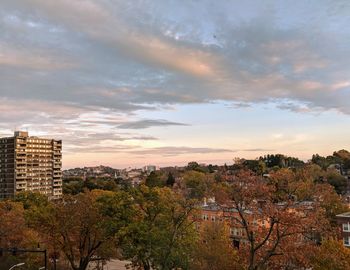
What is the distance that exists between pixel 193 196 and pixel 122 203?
7.30 meters

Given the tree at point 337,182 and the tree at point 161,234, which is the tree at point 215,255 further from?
the tree at point 337,182

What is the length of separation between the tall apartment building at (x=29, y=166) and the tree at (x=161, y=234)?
361ft

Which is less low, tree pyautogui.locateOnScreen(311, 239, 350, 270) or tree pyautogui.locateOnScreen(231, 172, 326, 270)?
tree pyautogui.locateOnScreen(231, 172, 326, 270)

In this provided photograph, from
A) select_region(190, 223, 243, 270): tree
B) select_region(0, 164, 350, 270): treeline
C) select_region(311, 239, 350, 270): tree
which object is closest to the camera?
select_region(0, 164, 350, 270): treeline

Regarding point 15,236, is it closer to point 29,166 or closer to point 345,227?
point 345,227

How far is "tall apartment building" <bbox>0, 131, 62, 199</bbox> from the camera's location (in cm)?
14150

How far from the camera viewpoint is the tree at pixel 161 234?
29.9m

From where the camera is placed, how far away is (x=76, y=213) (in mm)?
34938

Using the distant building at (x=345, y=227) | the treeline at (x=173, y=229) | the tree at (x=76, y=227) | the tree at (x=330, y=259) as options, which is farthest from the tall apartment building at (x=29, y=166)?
the tree at (x=330, y=259)

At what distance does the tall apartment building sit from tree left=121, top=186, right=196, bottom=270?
4328 inches

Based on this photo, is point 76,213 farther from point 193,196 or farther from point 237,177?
point 237,177

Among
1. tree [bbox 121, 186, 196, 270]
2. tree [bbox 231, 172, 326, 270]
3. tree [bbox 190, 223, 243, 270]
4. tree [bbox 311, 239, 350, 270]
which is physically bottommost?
tree [bbox 190, 223, 243, 270]

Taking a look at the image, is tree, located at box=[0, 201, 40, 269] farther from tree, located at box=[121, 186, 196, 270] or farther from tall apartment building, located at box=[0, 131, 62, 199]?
tall apartment building, located at box=[0, 131, 62, 199]

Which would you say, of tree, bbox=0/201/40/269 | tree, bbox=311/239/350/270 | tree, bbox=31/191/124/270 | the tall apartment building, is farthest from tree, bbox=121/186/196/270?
the tall apartment building
